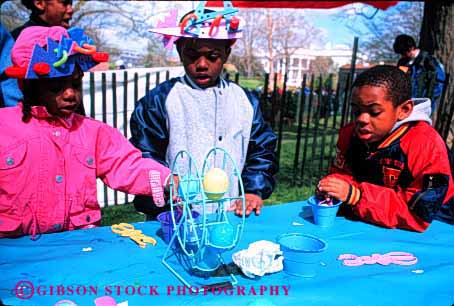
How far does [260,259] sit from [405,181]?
3.43 feet

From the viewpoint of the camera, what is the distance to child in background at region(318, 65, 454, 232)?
186 cm

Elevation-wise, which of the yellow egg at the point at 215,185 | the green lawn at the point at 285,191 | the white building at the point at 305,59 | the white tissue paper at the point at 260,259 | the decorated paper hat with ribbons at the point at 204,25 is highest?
the white building at the point at 305,59

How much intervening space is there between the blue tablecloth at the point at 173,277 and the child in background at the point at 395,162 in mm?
207

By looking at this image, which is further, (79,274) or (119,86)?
(119,86)

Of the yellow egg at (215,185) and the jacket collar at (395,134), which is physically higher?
the jacket collar at (395,134)

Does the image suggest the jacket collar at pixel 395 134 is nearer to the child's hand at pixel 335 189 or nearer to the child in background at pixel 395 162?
the child in background at pixel 395 162

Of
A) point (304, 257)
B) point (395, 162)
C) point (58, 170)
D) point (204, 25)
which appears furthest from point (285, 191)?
point (304, 257)

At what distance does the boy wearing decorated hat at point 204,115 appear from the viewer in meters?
1.96

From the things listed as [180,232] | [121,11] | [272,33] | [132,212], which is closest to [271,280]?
[180,232]

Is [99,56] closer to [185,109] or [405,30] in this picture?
[185,109]

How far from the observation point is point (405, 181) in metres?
1.99

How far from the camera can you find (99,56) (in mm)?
1680

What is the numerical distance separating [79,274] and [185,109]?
1.03 meters

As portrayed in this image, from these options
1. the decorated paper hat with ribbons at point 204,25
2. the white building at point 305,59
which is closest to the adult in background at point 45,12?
the decorated paper hat with ribbons at point 204,25
